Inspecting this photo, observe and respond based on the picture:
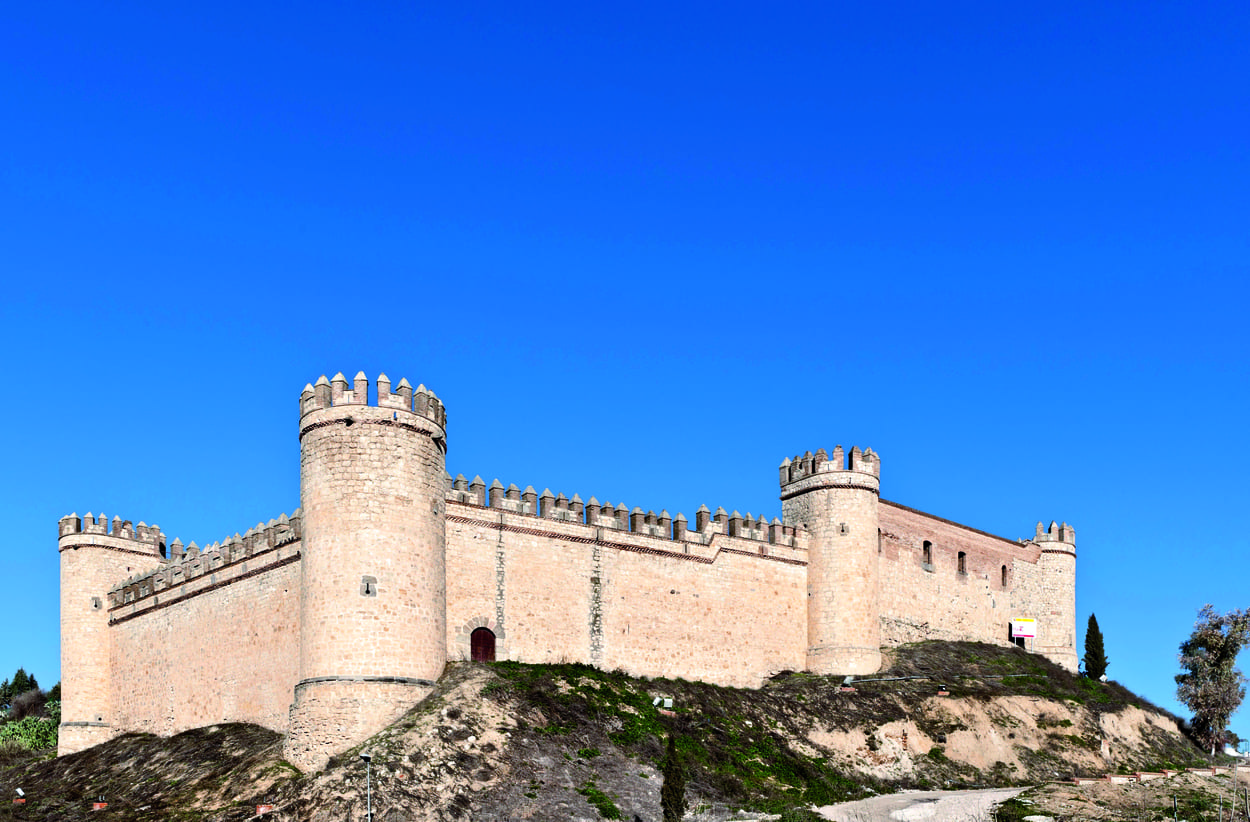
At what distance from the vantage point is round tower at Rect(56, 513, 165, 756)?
5050cm

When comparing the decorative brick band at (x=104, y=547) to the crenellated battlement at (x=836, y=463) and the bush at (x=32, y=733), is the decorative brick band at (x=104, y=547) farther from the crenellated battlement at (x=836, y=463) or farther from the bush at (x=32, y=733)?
the crenellated battlement at (x=836, y=463)

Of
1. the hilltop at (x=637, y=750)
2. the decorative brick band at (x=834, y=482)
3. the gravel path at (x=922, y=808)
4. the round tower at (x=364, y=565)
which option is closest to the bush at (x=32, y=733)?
the hilltop at (x=637, y=750)

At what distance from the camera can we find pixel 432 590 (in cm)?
3969

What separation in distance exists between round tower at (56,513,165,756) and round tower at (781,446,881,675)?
88.5ft

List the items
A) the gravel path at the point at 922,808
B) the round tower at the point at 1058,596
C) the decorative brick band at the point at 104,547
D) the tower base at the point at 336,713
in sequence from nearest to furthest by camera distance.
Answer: the tower base at the point at 336,713 → the gravel path at the point at 922,808 → the decorative brick band at the point at 104,547 → the round tower at the point at 1058,596

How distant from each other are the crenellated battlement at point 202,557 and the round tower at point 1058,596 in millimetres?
37993

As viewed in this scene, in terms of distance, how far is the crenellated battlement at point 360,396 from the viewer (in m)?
39.4

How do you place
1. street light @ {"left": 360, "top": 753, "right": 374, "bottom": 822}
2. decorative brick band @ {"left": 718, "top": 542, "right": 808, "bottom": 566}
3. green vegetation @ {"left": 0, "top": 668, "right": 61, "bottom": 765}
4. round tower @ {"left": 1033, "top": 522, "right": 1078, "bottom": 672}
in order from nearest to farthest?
street light @ {"left": 360, "top": 753, "right": 374, "bottom": 822}, decorative brick band @ {"left": 718, "top": 542, "right": 808, "bottom": 566}, green vegetation @ {"left": 0, "top": 668, "right": 61, "bottom": 765}, round tower @ {"left": 1033, "top": 522, "right": 1078, "bottom": 672}

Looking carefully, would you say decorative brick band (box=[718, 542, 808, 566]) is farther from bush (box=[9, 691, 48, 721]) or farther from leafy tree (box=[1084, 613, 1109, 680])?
bush (box=[9, 691, 48, 721])

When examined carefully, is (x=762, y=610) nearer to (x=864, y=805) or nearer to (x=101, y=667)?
(x=864, y=805)

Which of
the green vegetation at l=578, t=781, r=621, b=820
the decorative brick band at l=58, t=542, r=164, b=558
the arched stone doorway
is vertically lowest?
the green vegetation at l=578, t=781, r=621, b=820

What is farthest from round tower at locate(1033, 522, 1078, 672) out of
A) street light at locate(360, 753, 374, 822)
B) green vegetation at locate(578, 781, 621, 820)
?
street light at locate(360, 753, 374, 822)

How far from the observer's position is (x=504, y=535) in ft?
144

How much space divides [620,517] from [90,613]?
71.6ft
